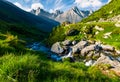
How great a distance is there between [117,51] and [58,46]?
108ft

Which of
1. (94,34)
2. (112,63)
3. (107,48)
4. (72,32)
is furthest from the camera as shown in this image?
(72,32)

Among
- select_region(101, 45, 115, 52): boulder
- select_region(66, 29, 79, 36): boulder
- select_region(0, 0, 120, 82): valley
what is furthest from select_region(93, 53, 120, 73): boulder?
select_region(66, 29, 79, 36): boulder

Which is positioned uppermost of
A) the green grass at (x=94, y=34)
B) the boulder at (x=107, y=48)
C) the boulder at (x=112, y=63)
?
the green grass at (x=94, y=34)

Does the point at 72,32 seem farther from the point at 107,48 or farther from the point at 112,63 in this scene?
the point at 112,63

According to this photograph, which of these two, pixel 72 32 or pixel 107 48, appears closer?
pixel 107 48

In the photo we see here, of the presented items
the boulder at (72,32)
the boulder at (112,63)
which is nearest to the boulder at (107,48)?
the boulder at (72,32)

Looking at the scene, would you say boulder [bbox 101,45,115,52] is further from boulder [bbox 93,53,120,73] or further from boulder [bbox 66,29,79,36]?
boulder [bbox 93,53,120,73]

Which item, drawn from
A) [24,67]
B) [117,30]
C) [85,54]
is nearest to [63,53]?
[85,54]

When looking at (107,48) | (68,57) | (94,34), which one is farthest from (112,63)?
(94,34)

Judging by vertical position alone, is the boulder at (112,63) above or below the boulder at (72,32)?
below

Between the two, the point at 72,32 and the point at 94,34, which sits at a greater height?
the point at 72,32

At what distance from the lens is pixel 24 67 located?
496 inches

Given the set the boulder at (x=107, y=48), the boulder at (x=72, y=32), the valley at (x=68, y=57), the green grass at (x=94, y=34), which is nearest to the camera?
the valley at (x=68, y=57)

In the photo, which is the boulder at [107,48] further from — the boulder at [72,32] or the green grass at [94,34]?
the boulder at [72,32]
